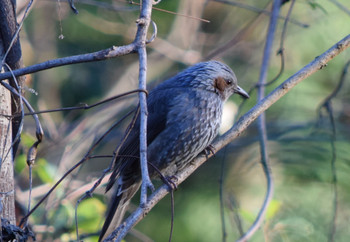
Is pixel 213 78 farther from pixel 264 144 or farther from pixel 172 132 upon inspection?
pixel 264 144

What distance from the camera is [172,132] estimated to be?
3723 millimetres

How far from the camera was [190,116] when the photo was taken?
12.2 feet

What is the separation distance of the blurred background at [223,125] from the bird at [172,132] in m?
0.24

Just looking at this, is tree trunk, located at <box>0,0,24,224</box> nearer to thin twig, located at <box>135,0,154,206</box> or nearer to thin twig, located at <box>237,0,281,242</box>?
thin twig, located at <box>135,0,154,206</box>

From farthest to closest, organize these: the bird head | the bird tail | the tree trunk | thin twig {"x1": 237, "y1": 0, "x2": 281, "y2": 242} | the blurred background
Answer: the blurred background → the bird head → the bird tail → thin twig {"x1": 237, "y1": 0, "x2": 281, "y2": 242} → the tree trunk

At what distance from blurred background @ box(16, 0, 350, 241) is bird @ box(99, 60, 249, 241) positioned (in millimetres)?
244

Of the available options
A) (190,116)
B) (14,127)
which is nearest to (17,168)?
(14,127)

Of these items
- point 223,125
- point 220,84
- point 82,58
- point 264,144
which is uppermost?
point 223,125

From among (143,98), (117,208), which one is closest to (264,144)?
(117,208)

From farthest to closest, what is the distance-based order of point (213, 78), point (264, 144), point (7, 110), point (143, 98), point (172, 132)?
point (213, 78)
point (172, 132)
point (264, 144)
point (7, 110)
point (143, 98)

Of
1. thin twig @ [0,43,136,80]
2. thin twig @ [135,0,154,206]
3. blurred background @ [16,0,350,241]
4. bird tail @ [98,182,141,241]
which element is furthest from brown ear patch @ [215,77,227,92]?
thin twig @ [0,43,136,80]

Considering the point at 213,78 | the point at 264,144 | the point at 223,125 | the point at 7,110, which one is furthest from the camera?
the point at 223,125

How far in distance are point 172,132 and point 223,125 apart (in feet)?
4.95

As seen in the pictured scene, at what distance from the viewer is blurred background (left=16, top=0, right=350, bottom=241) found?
4.27 m
